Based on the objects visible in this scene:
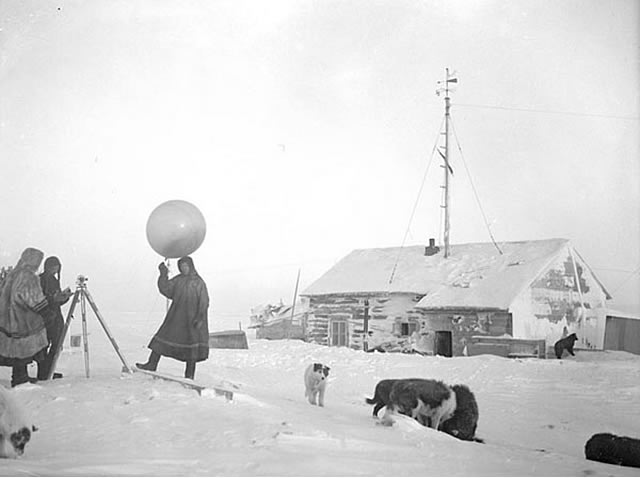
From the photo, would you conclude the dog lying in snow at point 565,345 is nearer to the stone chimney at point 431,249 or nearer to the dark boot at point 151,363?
the stone chimney at point 431,249

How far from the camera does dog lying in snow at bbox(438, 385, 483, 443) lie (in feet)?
8.36

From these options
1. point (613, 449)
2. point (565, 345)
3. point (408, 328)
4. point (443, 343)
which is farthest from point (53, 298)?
point (613, 449)

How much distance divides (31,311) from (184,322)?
57 cm

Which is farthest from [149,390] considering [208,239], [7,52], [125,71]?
[7,52]

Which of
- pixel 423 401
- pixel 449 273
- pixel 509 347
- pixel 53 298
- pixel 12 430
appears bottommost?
pixel 12 430

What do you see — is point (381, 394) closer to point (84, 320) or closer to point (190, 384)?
point (190, 384)

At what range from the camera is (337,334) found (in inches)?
108

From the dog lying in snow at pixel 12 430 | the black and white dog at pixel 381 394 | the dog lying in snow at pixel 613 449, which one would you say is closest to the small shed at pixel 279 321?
the black and white dog at pixel 381 394

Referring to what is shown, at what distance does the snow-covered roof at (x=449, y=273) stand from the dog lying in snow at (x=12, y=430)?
3.41 ft

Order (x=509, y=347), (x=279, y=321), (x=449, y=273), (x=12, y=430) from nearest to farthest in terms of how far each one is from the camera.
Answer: (x=12, y=430) → (x=509, y=347) → (x=449, y=273) → (x=279, y=321)

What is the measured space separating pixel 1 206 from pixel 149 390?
92cm

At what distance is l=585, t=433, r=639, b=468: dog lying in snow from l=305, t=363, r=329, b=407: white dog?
898 millimetres

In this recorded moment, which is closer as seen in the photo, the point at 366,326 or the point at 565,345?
the point at 565,345

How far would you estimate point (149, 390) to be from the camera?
2.67 metres
